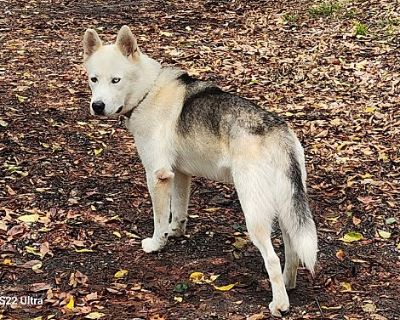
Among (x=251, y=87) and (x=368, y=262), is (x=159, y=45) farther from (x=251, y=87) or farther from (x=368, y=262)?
(x=368, y=262)

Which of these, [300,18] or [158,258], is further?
[300,18]

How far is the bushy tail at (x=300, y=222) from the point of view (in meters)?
4.39

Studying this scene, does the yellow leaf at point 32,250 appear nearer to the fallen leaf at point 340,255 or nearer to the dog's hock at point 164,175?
the dog's hock at point 164,175

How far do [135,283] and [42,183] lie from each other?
2154 mm

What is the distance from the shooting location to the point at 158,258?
5547 millimetres

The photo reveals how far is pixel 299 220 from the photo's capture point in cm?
450

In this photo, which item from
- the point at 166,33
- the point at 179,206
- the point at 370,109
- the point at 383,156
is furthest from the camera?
the point at 166,33

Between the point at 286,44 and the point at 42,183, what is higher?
the point at 286,44

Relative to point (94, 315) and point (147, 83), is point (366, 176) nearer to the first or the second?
point (147, 83)

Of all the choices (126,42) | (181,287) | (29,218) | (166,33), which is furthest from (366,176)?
(166,33)

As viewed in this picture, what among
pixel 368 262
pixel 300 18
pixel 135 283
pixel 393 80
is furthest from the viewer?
pixel 300 18

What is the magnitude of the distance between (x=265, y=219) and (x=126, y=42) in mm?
1922

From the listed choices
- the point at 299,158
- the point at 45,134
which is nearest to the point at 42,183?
the point at 45,134

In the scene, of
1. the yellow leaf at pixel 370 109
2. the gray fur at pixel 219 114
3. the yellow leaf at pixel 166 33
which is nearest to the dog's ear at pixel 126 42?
the gray fur at pixel 219 114
